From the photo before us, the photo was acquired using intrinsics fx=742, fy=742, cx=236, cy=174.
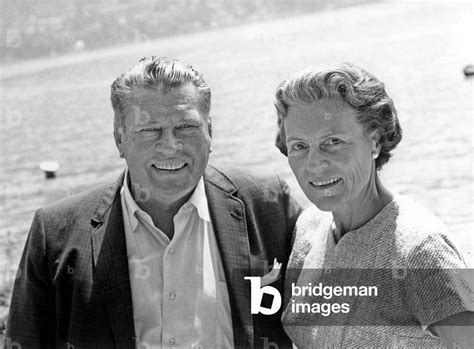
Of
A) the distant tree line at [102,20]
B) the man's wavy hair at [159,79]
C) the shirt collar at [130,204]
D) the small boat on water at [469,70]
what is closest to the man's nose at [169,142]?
the man's wavy hair at [159,79]

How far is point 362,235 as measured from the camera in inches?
83.0

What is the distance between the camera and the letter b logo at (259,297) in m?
2.39

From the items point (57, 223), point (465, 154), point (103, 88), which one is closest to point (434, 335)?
point (57, 223)

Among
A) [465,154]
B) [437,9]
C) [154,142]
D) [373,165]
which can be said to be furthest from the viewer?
[437,9]

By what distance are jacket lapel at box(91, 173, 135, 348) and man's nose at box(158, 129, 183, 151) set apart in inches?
11.3

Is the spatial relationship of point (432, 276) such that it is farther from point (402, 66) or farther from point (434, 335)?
point (402, 66)

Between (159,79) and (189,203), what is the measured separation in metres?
0.41

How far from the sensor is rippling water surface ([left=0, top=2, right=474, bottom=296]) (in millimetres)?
10594

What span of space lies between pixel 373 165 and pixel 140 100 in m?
0.75

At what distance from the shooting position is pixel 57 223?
2396 millimetres

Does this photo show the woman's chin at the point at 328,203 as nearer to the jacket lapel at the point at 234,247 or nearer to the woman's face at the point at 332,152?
the woman's face at the point at 332,152

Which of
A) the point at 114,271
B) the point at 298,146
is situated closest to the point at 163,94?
the point at 298,146

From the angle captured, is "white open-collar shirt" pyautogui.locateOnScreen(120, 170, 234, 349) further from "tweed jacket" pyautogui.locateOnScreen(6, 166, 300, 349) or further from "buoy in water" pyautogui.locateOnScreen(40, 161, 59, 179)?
"buoy in water" pyautogui.locateOnScreen(40, 161, 59, 179)

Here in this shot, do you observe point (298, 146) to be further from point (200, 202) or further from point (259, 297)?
point (259, 297)
